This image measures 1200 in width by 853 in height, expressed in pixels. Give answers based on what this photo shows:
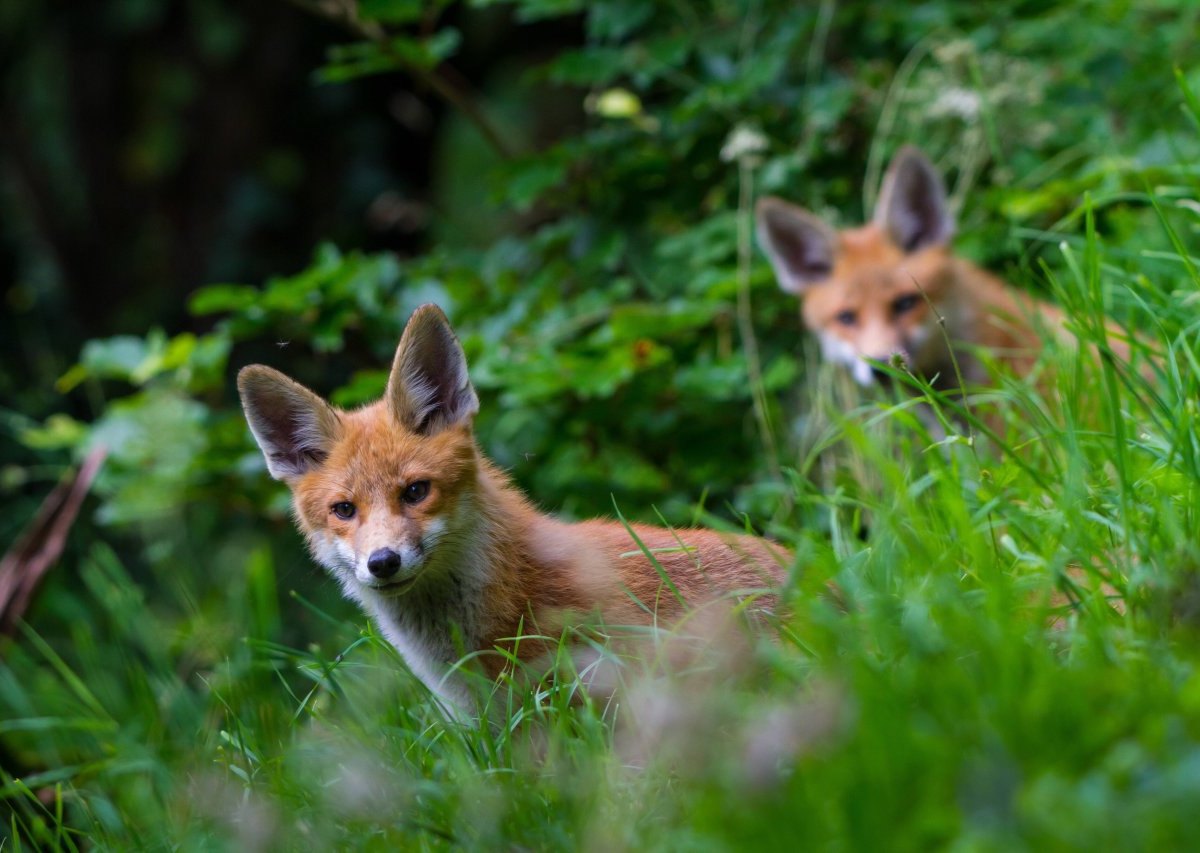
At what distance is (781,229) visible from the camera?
4.83m

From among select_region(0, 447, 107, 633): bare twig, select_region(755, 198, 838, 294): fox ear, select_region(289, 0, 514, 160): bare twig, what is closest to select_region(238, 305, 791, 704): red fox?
select_region(0, 447, 107, 633): bare twig

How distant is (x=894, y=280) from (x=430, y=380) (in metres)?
2.41

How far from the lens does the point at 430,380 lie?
3.22 m

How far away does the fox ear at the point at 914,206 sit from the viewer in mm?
4617

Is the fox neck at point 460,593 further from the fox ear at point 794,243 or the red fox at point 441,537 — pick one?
the fox ear at point 794,243

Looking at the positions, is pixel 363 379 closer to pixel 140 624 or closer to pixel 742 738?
pixel 140 624

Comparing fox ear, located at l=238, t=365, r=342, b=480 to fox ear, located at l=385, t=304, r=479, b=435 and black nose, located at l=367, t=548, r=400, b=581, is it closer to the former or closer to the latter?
fox ear, located at l=385, t=304, r=479, b=435

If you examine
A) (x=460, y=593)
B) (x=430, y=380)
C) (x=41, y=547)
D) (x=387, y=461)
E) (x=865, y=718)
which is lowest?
(x=41, y=547)

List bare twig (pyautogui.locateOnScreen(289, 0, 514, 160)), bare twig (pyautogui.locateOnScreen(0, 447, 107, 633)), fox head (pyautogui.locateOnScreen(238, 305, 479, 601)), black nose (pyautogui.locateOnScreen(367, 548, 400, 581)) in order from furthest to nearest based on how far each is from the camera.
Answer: bare twig (pyautogui.locateOnScreen(289, 0, 514, 160))
bare twig (pyautogui.locateOnScreen(0, 447, 107, 633))
fox head (pyautogui.locateOnScreen(238, 305, 479, 601))
black nose (pyautogui.locateOnScreen(367, 548, 400, 581))

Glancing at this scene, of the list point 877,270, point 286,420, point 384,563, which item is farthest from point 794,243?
point 384,563

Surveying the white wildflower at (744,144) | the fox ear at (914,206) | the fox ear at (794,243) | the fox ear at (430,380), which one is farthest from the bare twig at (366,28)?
the fox ear at (430,380)

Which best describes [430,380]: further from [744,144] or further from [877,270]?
[877,270]

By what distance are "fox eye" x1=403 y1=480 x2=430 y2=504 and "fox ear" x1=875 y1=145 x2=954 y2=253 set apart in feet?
8.13

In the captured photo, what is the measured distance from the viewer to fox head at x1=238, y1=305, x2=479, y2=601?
288 centimetres
